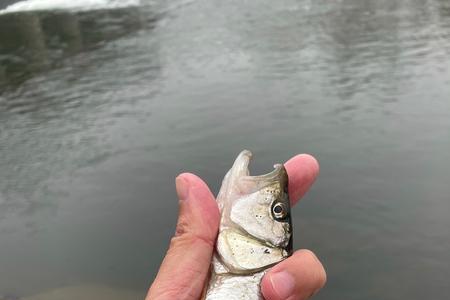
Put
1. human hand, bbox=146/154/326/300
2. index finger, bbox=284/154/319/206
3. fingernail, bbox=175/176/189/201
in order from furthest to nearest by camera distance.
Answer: index finger, bbox=284/154/319/206 < fingernail, bbox=175/176/189/201 < human hand, bbox=146/154/326/300

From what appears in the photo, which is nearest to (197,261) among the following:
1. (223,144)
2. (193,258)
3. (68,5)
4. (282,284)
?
(193,258)

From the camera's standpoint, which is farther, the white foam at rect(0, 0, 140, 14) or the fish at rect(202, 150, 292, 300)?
the white foam at rect(0, 0, 140, 14)

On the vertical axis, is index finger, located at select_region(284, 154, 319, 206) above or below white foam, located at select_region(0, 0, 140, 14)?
below

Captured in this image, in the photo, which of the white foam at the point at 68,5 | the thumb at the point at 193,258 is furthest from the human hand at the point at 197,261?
the white foam at the point at 68,5

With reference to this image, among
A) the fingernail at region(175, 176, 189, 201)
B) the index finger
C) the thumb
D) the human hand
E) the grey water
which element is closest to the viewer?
the human hand

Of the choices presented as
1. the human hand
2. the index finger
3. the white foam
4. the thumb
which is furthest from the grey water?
the white foam

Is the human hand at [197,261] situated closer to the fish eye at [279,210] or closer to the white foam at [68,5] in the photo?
the fish eye at [279,210]

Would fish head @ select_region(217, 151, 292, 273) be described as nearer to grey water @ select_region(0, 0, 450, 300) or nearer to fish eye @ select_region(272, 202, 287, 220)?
fish eye @ select_region(272, 202, 287, 220)

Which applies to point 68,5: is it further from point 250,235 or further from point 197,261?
point 250,235
